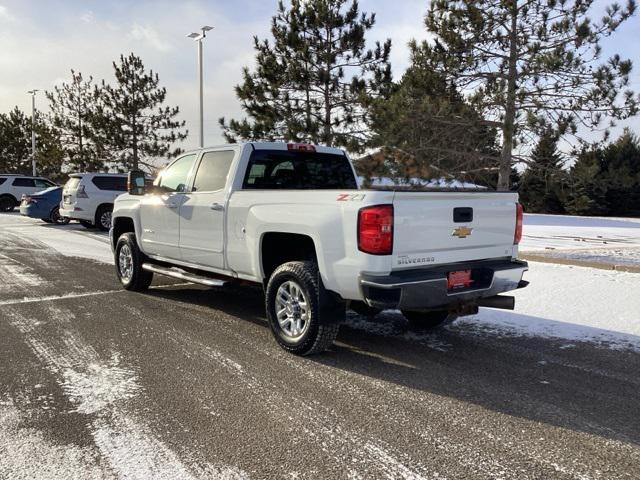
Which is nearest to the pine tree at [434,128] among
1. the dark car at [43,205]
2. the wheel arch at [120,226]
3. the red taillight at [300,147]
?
the wheel arch at [120,226]

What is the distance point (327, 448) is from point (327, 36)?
20.5 m

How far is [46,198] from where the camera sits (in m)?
18.8

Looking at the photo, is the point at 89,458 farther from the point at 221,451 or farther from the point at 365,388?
the point at 365,388

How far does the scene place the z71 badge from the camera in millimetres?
4172

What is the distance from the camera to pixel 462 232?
459cm

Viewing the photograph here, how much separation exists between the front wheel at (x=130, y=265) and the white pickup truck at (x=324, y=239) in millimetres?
841

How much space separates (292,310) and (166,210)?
2.56m

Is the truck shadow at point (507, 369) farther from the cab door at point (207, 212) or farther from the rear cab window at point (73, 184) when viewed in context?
the rear cab window at point (73, 184)

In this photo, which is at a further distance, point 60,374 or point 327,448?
point 60,374

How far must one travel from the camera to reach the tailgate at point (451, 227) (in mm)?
4195

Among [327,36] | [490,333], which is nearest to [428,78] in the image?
[327,36]

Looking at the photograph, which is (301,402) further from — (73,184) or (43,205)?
(43,205)

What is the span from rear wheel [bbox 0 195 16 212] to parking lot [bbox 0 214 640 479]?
22.4 m

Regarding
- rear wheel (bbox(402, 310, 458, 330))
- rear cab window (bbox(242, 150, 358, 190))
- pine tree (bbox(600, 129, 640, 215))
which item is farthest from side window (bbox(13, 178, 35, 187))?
pine tree (bbox(600, 129, 640, 215))
